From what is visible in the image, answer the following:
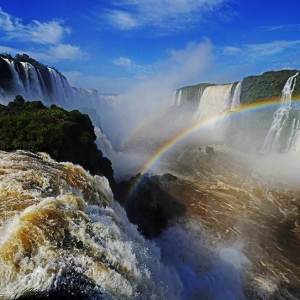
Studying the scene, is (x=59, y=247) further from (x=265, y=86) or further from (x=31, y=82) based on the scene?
(x=265, y=86)

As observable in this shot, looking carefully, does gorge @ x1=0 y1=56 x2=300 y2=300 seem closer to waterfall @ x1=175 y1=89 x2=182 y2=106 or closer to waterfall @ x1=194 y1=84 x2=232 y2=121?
waterfall @ x1=194 y1=84 x2=232 y2=121

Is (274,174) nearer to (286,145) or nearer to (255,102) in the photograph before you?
(286,145)

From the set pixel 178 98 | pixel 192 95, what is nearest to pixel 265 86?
pixel 192 95

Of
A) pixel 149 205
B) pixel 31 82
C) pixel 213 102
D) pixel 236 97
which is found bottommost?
Answer: pixel 149 205

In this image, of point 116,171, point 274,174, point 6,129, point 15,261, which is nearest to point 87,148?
point 6,129

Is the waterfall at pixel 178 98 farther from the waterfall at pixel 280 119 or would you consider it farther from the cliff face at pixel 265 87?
the waterfall at pixel 280 119

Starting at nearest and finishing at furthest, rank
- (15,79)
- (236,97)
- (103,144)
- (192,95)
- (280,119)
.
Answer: (103,144)
(280,119)
(15,79)
(236,97)
(192,95)
